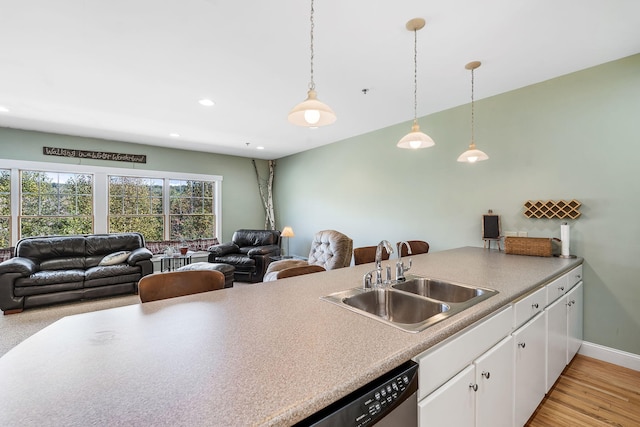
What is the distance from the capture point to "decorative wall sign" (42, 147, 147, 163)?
4828 millimetres

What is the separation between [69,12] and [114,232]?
15.1 ft

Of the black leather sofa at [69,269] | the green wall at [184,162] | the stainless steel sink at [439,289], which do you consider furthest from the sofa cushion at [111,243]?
the stainless steel sink at [439,289]

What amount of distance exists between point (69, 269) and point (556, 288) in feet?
20.0

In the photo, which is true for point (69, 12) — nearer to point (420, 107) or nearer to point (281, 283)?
point (281, 283)

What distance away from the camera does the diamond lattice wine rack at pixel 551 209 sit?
2674 millimetres

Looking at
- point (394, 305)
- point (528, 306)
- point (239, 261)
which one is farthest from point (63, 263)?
point (528, 306)

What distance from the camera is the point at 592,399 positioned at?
2.07 m

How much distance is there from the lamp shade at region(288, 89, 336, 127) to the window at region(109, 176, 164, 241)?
524 centimetres

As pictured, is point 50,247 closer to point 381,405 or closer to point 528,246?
point 381,405

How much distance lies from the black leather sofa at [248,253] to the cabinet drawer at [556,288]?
418 centimetres

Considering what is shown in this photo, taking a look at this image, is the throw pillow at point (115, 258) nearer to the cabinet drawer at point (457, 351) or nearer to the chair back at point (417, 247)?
the chair back at point (417, 247)

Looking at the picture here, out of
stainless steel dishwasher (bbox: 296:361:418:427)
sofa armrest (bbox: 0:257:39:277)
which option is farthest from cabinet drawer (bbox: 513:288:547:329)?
sofa armrest (bbox: 0:257:39:277)

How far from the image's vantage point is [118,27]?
207 cm

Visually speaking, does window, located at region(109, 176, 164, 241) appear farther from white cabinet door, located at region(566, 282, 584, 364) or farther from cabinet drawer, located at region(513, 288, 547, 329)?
white cabinet door, located at region(566, 282, 584, 364)
